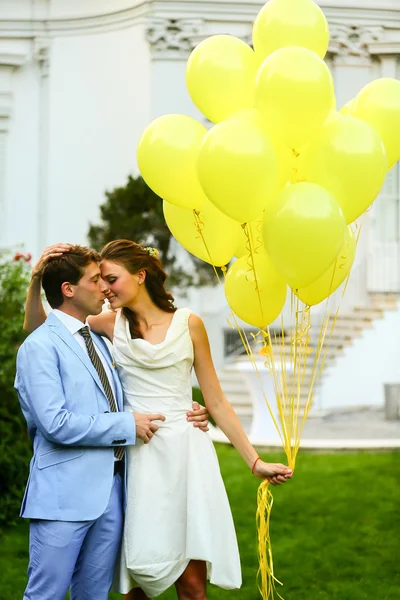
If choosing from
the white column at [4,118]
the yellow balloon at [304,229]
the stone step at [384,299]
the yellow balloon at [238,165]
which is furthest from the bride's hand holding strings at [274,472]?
the white column at [4,118]

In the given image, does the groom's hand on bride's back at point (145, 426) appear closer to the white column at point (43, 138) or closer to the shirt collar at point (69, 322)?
the shirt collar at point (69, 322)

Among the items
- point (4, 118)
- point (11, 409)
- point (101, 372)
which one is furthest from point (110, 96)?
point (101, 372)

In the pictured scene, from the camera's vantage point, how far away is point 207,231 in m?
3.60

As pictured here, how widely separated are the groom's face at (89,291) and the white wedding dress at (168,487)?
0.67ft

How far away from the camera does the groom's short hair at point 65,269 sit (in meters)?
3.16

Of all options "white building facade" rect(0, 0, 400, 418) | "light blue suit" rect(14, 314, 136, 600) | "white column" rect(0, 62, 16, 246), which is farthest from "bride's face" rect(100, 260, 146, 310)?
"white column" rect(0, 62, 16, 246)

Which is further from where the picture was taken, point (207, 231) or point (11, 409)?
point (11, 409)

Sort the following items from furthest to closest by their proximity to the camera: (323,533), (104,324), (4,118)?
(4,118) → (323,533) → (104,324)

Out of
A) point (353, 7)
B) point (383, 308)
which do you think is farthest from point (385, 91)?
point (353, 7)

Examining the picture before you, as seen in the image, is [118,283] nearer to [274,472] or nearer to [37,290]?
[37,290]

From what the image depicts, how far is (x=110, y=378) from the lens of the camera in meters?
3.29

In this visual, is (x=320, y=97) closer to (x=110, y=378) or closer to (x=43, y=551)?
(x=110, y=378)

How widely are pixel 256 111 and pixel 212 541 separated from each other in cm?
151

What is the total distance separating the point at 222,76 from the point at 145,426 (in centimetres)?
127
